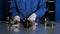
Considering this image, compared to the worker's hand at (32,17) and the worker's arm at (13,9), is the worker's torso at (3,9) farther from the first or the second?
the worker's hand at (32,17)

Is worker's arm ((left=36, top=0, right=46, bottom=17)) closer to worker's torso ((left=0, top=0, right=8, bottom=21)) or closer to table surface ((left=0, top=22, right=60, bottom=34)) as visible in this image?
table surface ((left=0, top=22, right=60, bottom=34))

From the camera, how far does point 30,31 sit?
1.37 metres

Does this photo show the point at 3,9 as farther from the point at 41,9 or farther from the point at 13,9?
the point at 41,9

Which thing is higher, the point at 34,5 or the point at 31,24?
the point at 34,5

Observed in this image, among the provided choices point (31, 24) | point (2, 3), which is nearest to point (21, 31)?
point (31, 24)

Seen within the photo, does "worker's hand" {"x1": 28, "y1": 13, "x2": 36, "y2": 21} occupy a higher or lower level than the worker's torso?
lower

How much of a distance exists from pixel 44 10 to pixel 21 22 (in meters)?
0.29

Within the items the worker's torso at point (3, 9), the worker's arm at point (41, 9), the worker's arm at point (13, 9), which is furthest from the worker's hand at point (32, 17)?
the worker's torso at point (3, 9)

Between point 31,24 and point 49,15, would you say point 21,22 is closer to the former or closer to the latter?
point 31,24

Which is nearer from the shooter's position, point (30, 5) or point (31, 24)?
point (31, 24)

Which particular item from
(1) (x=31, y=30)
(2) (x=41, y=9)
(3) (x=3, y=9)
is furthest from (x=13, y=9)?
(1) (x=31, y=30)

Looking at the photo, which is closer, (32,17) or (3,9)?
(32,17)

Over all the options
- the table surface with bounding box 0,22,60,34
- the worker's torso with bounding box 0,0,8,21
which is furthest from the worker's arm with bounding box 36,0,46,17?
the worker's torso with bounding box 0,0,8,21

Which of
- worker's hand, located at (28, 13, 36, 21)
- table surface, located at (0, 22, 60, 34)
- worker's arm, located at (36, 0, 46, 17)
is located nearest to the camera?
table surface, located at (0, 22, 60, 34)
